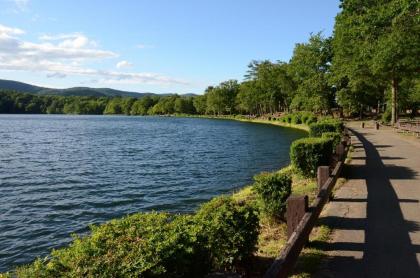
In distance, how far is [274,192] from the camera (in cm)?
948

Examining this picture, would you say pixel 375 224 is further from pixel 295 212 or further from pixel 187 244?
pixel 187 244

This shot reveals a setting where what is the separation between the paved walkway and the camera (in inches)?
260

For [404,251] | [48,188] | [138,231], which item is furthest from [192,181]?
[138,231]

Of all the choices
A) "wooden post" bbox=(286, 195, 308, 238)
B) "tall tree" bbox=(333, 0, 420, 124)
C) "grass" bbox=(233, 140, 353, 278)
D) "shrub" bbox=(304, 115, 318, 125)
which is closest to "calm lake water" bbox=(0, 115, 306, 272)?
"grass" bbox=(233, 140, 353, 278)

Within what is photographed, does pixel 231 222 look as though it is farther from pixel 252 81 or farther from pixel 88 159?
pixel 252 81

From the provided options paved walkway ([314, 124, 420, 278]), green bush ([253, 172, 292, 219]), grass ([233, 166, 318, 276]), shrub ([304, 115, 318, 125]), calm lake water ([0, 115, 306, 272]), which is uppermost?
shrub ([304, 115, 318, 125])

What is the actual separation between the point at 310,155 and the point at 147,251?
458 inches

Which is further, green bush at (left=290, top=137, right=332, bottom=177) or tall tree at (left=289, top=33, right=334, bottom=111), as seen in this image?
tall tree at (left=289, top=33, right=334, bottom=111)

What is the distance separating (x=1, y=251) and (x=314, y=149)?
1090 cm

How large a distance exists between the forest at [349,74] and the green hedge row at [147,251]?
53.5ft

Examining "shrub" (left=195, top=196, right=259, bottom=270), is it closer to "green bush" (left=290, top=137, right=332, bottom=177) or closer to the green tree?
"green bush" (left=290, top=137, right=332, bottom=177)

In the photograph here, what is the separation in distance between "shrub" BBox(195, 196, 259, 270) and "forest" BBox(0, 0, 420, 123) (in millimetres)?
15657

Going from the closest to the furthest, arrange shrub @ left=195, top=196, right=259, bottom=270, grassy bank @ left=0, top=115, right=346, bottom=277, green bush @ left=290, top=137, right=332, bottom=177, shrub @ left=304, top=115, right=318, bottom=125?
grassy bank @ left=0, top=115, right=346, bottom=277
shrub @ left=195, top=196, right=259, bottom=270
green bush @ left=290, top=137, right=332, bottom=177
shrub @ left=304, top=115, right=318, bottom=125

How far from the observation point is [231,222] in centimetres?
612
